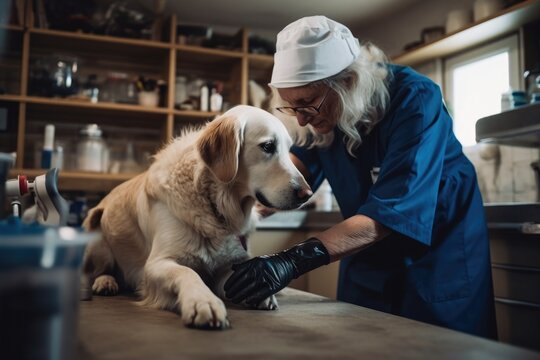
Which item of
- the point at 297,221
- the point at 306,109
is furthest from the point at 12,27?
the point at 306,109

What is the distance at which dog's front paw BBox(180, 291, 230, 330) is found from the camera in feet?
3.10

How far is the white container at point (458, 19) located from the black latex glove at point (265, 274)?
2504 mm

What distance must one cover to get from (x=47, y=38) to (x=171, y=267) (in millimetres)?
2920

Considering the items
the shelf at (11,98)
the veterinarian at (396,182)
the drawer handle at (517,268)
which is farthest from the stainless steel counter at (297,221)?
the shelf at (11,98)

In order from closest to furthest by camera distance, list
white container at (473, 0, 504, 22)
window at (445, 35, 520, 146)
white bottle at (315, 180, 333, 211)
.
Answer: white container at (473, 0, 504, 22) < window at (445, 35, 520, 146) < white bottle at (315, 180, 333, 211)

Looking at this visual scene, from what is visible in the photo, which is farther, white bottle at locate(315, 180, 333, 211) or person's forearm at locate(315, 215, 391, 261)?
white bottle at locate(315, 180, 333, 211)

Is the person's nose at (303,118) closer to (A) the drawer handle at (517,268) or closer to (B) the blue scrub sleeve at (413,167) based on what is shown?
(B) the blue scrub sleeve at (413,167)

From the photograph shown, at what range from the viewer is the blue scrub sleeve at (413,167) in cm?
131

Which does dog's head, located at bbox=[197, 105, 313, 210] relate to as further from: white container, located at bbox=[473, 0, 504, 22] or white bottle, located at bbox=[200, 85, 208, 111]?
white bottle, located at bbox=[200, 85, 208, 111]

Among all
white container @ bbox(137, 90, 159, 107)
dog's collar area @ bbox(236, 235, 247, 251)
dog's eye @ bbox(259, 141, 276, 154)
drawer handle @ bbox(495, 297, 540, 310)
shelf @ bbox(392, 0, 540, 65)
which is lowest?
drawer handle @ bbox(495, 297, 540, 310)

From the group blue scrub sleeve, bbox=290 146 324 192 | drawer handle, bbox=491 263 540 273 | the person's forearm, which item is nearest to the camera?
the person's forearm

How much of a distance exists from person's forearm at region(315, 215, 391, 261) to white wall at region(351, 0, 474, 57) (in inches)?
106

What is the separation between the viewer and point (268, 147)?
58.5 inches

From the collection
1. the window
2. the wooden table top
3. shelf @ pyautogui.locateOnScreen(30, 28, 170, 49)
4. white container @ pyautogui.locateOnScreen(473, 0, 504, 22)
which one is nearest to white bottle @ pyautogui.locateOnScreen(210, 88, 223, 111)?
shelf @ pyautogui.locateOnScreen(30, 28, 170, 49)
